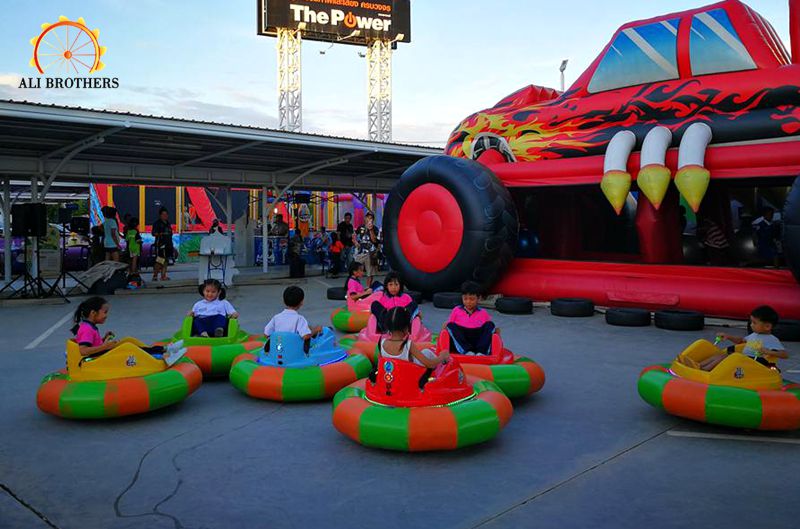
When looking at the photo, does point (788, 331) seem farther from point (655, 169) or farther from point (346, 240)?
point (346, 240)

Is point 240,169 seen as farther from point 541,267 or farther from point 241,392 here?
point 241,392

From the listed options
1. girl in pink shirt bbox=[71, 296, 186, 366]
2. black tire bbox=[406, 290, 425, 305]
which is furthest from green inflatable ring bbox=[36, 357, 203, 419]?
black tire bbox=[406, 290, 425, 305]

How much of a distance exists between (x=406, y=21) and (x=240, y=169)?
23780mm

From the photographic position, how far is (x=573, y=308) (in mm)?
10539

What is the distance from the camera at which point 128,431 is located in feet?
16.2

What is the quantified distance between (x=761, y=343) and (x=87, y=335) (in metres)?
5.40

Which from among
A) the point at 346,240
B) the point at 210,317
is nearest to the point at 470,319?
the point at 210,317

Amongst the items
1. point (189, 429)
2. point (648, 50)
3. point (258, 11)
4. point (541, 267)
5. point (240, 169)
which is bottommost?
point (189, 429)

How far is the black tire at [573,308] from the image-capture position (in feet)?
34.5

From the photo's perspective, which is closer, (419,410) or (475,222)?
(419,410)

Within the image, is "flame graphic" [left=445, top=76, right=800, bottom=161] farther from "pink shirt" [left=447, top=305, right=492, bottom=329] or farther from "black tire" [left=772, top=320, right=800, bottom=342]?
"pink shirt" [left=447, top=305, right=492, bottom=329]

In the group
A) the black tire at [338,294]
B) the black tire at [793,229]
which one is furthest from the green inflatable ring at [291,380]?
the black tire at [338,294]

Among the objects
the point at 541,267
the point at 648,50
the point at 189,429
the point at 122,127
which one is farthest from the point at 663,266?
the point at 122,127

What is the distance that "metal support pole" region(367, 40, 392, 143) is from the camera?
37.0 meters
